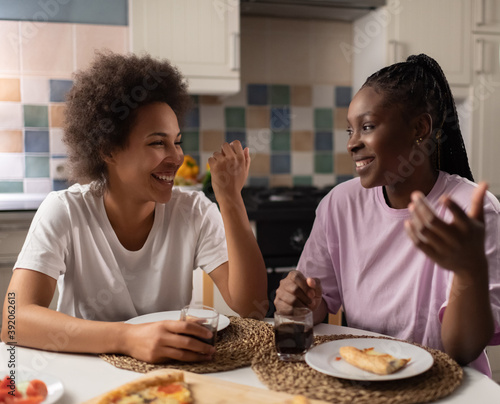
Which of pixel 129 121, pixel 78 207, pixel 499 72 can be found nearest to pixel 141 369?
pixel 78 207

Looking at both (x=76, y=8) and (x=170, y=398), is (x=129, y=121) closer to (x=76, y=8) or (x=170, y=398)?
(x=170, y=398)

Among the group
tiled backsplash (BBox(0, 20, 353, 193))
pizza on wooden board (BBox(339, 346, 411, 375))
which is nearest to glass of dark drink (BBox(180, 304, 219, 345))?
pizza on wooden board (BBox(339, 346, 411, 375))

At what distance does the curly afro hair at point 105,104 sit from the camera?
146cm

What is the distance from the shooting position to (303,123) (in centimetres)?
319

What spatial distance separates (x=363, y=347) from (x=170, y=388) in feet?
1.27

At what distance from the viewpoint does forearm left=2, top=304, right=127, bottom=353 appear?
104 cm

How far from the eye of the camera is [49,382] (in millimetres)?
875

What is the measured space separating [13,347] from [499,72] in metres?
2.84

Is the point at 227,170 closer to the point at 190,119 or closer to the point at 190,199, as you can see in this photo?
the point at 190,199

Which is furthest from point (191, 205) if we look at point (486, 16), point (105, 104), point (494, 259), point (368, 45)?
point (486, 16)

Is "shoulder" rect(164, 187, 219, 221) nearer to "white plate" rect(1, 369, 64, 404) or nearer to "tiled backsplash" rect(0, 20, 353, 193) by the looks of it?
"white plate" rect(1, 369, 64, 404)

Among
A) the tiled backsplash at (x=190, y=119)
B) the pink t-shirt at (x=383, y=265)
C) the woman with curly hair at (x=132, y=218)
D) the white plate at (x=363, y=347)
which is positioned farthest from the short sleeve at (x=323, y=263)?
the tiled backsplash at (x=190, y=119)

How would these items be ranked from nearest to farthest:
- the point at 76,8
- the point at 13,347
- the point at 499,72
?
the point at 13,347 → the point at 76,8 → the point at 499,72

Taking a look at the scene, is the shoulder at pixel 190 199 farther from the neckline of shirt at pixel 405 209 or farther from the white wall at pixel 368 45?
the white wall at pixel 368 45
